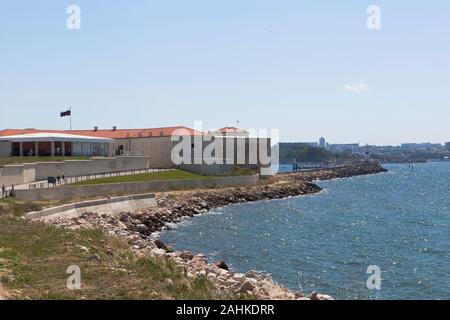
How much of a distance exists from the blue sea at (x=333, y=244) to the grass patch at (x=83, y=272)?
8.13 meters

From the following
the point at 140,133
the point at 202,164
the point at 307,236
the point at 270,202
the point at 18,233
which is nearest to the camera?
the point at 18,233

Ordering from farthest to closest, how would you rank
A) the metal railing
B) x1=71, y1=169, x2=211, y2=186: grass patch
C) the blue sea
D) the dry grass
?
x1=71, y1=169, x2=211, y2=186: grass patch < the metal railing < the blue sea < the dry grass

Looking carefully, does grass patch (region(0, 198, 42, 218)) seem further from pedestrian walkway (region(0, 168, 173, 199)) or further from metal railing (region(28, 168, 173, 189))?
metal railing (region(28, 168, 173, 189))

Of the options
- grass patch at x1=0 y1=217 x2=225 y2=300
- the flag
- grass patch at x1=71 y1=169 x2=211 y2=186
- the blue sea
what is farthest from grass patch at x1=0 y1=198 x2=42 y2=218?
the flag

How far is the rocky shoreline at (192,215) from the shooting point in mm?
18981

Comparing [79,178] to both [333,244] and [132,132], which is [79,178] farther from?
[132,132]

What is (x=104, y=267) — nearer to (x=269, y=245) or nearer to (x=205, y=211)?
(x=269, y=245)

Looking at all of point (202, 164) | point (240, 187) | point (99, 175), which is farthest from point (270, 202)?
point (99, 175)

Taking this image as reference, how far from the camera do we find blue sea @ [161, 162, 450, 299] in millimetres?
25250

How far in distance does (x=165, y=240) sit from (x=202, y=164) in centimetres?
3911

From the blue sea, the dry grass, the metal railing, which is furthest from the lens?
the metal railing

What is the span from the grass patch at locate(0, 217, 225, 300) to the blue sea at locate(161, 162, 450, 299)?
8135 mm

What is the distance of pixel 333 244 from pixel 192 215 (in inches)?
753
